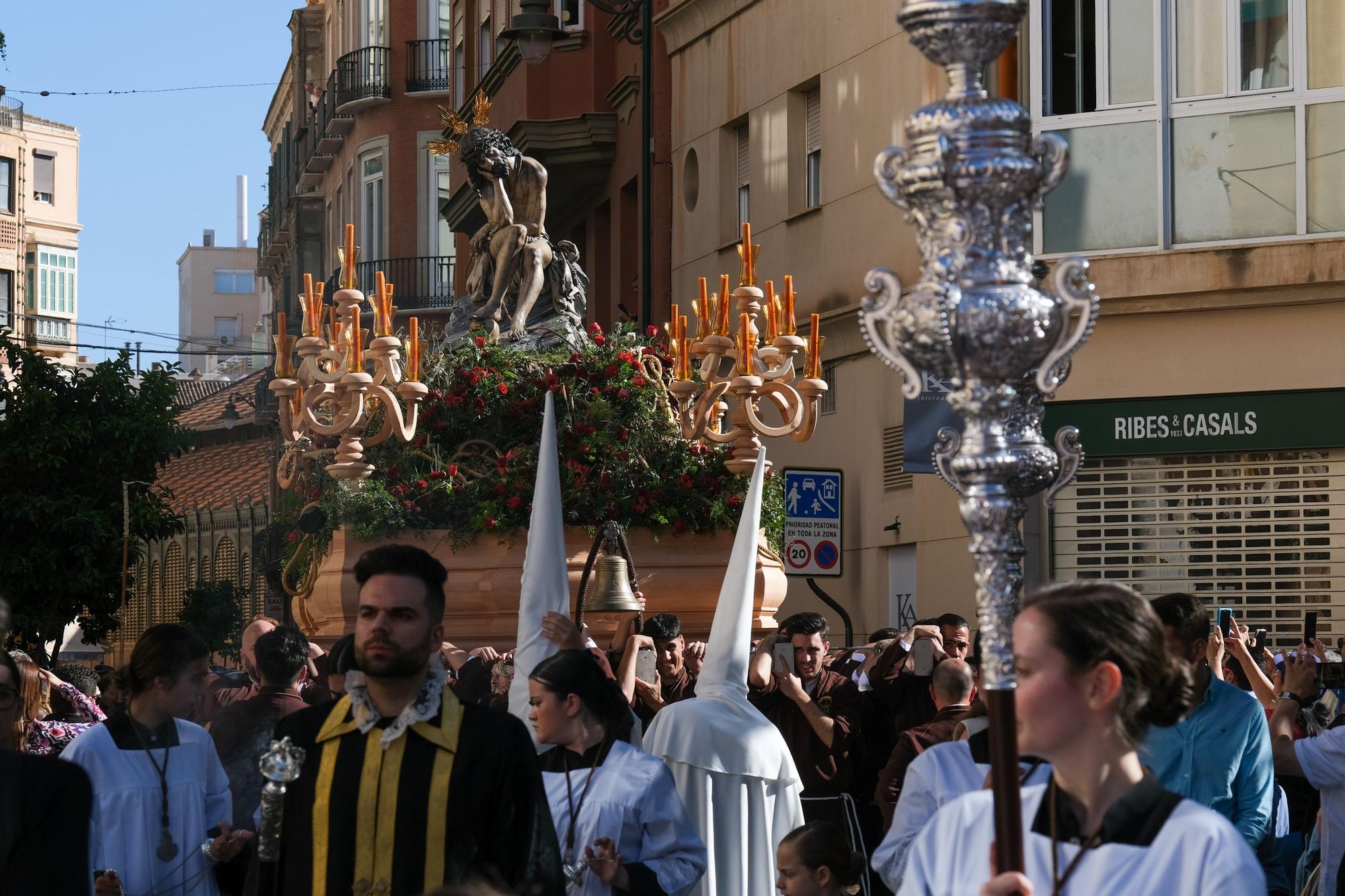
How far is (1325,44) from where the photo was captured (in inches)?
678

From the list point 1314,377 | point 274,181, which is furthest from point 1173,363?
point 274,181

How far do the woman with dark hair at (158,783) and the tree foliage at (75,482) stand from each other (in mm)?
18414

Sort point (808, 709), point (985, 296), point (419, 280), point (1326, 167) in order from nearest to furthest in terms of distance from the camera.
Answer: point (985, 296) < point (808, 709) < point (1326, 167) < point (419, 280)

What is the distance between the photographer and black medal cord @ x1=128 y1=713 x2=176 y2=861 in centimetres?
677

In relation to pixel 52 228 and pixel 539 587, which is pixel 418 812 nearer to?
pixel 539 587

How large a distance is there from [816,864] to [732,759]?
1159 millimetres

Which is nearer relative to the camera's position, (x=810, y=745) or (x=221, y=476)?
(x=810, y=745)

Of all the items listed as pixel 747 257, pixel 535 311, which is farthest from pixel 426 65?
pixel 747 257

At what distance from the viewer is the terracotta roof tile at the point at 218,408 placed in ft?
164

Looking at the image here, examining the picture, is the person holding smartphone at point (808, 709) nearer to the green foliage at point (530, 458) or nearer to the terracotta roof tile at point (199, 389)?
the green foliage at point (530, 458)

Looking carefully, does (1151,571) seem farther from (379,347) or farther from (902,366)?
(902,366)

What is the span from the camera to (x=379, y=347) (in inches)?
510

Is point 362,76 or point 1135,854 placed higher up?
point 362,76

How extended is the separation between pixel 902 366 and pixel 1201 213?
14.1 meters
